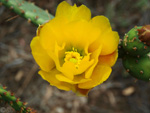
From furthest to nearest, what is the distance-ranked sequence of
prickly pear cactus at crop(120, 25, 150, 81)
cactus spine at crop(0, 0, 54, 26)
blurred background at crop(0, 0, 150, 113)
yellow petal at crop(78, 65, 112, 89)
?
blurred background at crop(0, 0, 150, 113)
cactus spine at crop(0, 0, 54, 26)
prickly pear cactus at crop(120, 25, 150, 81)
yellow petal at crop(78, 65, 112, 89)

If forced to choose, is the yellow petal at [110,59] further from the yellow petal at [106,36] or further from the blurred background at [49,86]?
the blurred background at [49,86]

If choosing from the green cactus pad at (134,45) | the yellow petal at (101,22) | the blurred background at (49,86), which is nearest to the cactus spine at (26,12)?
the yellow petal at (101,22)

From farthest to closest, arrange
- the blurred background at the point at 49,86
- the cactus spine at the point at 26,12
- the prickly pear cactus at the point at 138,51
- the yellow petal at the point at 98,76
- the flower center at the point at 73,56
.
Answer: the blurred background at the point at 49,86 → the cactus spine at the point at 26,12 → the flower center at the point at 73,56 → the prickly pear cactus at the point at 138,51 → the yellow petal at the point at 98,76

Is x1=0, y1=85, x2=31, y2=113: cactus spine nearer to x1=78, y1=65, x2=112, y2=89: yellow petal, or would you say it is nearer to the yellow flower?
the yellow flower

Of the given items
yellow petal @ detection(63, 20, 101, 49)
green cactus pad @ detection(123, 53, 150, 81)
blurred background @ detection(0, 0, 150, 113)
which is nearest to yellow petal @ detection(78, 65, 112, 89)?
yellow petal @ detection(63, 20, 101, 49)

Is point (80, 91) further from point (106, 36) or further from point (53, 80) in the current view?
point (106, 36)

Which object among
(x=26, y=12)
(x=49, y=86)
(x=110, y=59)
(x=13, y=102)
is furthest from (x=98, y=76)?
(x=49, y=86)

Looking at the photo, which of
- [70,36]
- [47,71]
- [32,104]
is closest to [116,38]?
[70,36]
